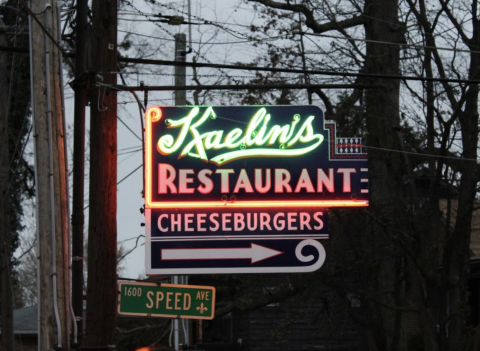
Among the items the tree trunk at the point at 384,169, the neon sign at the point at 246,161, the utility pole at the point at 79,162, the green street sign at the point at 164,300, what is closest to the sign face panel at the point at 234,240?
the neon sign at the point at 246,161

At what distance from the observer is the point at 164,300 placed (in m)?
11.4

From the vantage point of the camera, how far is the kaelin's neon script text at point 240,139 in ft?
37.0

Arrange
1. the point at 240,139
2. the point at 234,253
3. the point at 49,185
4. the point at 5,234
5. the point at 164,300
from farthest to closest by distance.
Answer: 1. the point at 5,234
2. the point at 164,300
3. the point at 240,139
4. the point at 234,253
5. the point at 49,185

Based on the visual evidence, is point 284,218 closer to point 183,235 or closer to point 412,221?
point 183,235

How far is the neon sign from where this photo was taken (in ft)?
36.6

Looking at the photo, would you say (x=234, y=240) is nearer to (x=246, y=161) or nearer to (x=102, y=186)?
(x=246, y=161)

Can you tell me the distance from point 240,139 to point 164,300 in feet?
7.97

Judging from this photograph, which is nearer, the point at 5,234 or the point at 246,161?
the point at 246,161

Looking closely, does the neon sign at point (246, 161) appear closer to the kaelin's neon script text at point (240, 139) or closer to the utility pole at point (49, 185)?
the kaelin's neon script text at point (240, 139)

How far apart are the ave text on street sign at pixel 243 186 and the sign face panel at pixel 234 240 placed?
13 millimetres

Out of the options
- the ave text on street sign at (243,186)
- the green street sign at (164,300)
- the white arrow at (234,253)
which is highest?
the ave text on street sign at (243,186)

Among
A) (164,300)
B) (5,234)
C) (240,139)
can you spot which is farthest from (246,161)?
(5,234)

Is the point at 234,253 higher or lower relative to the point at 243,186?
lower

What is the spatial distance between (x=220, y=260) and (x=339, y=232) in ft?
29.0
